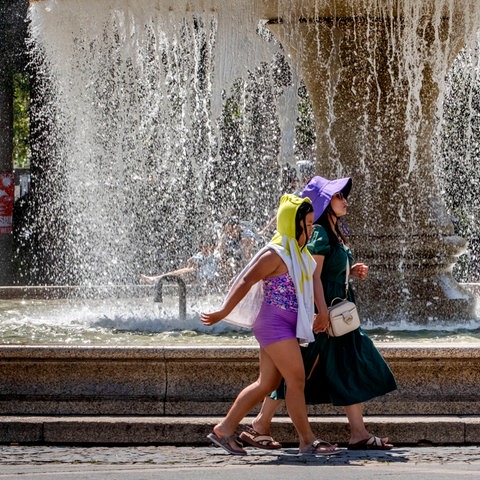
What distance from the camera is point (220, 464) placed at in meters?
7.67

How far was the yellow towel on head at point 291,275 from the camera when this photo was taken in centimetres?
773

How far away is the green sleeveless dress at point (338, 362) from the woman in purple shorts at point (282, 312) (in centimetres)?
20

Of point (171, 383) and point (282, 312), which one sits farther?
point (171, 383)

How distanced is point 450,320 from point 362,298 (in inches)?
28.9

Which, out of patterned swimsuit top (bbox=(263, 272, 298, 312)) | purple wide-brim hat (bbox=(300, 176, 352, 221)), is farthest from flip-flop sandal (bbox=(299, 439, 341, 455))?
purple wide-brim hat (bbox=(300, 176, 352, 221))

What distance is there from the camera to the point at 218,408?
856cm

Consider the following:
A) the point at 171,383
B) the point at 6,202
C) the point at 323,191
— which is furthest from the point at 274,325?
the point at 6,202

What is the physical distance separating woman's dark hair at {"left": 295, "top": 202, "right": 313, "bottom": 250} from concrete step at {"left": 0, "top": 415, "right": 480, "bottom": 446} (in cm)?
115

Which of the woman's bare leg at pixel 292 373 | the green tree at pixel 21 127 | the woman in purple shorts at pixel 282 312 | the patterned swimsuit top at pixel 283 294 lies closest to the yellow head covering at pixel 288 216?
the woman in purple shorts at pixel 282 312

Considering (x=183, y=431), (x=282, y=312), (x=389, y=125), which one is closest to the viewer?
(x=282, y=312)

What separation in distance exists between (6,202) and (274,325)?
58.8ft

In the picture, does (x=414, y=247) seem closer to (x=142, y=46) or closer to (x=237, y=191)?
(x=142, y=46)

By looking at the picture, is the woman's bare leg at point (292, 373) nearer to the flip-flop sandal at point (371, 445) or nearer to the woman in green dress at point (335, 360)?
the woman in green dress at point (335, 360)

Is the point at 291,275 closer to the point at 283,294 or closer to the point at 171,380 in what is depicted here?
the point at 283,294
